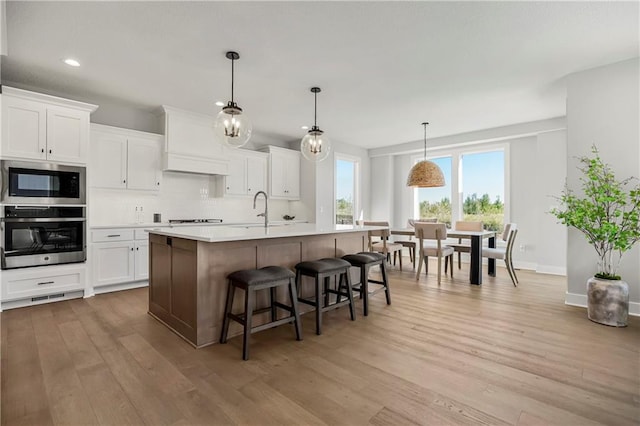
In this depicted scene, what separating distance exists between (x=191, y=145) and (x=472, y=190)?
5500 millimetres

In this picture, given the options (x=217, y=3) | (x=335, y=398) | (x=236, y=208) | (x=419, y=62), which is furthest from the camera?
(x=236, y=208)

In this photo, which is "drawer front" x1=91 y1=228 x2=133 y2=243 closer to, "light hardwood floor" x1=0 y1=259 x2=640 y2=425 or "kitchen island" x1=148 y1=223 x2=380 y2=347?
"light hardwood floor" x1=0 y1=259 x2=640 y2=425

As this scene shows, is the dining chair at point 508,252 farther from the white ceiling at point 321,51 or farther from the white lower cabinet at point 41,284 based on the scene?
the white lower cabinet at point 41,284

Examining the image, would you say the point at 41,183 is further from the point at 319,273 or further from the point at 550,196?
the point at 550,196

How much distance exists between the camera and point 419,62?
3246 mm

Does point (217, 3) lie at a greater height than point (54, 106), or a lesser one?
greater

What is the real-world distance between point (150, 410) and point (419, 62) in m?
3.63

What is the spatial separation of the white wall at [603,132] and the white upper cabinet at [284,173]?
14.8 ft

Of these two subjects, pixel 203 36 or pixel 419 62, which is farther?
pixel 419 62

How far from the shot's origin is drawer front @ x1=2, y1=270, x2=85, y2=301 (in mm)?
3320

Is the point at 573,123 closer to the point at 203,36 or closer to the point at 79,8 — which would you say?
the point at 203,36

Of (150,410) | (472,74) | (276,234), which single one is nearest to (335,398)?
(150,410)

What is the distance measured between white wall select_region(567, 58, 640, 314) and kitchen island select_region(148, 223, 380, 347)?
2.77 metres

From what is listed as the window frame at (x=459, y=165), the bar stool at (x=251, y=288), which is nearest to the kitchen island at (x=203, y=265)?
the bar stool at (x=251, y=288)
